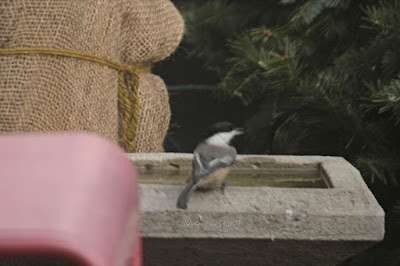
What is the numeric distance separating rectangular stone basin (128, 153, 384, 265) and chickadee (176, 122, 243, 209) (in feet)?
0.07

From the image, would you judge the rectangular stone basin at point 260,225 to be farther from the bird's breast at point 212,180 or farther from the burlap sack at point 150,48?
the burlap sack at point 150,48

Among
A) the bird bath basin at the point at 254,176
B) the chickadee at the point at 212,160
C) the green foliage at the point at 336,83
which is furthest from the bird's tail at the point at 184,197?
the green foliage at the point at 336,83

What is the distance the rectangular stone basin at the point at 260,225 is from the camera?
1.17m

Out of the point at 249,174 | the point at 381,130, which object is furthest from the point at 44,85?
the point at 381,130

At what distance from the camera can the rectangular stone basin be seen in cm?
117

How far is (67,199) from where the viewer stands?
0.40 meters

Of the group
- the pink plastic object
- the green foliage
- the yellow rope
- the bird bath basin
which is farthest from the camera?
the yellow rope

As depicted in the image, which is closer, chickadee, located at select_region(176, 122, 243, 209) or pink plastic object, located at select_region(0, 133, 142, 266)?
pink plastic object, located at select_region(0, 133, 142, 266)

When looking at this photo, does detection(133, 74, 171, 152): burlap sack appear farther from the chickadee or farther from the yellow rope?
the chickadee

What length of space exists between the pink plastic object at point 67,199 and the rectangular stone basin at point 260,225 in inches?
27.3

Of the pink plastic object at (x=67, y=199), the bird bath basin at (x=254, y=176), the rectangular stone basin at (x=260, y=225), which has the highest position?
the pink plastic object at (x=67, y=199)

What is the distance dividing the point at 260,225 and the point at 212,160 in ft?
0.50

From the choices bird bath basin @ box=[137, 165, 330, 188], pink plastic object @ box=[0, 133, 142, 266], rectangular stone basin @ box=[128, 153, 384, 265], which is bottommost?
bird bath basin @ box=[137, 165, 330, 188]

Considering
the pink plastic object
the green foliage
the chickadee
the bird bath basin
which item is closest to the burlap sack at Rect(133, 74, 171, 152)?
the green foliage
